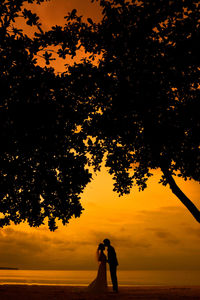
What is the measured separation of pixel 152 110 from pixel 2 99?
762 centimetres

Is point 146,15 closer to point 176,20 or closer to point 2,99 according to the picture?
point 176,20

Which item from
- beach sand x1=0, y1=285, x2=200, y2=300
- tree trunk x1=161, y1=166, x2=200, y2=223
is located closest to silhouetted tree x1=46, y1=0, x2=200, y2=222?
tree trunk x1=161, y1=166, x2=200, y2=223

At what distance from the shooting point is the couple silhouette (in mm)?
23984

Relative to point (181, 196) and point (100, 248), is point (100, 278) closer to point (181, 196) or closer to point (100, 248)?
point (100, 248)

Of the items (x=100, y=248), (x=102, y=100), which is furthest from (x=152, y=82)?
(x=100, y=248)

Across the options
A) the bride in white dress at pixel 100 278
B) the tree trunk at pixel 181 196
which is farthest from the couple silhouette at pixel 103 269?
the tree trunk at pixel 181 196

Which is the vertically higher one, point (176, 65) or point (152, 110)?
point (176, 65)

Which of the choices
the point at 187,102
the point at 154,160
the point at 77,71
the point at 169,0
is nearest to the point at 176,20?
the point at 169,0

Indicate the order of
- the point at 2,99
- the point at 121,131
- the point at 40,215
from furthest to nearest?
the point at 40,215 < the point at 121,131 < the point at 2,99

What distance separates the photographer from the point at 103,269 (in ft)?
81.6

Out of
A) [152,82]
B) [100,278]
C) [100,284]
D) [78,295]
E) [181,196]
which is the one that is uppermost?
[152,82]

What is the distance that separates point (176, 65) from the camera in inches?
807

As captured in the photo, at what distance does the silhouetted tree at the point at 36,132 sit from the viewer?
2019 centimetres

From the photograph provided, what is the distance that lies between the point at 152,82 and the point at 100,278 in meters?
12.2
